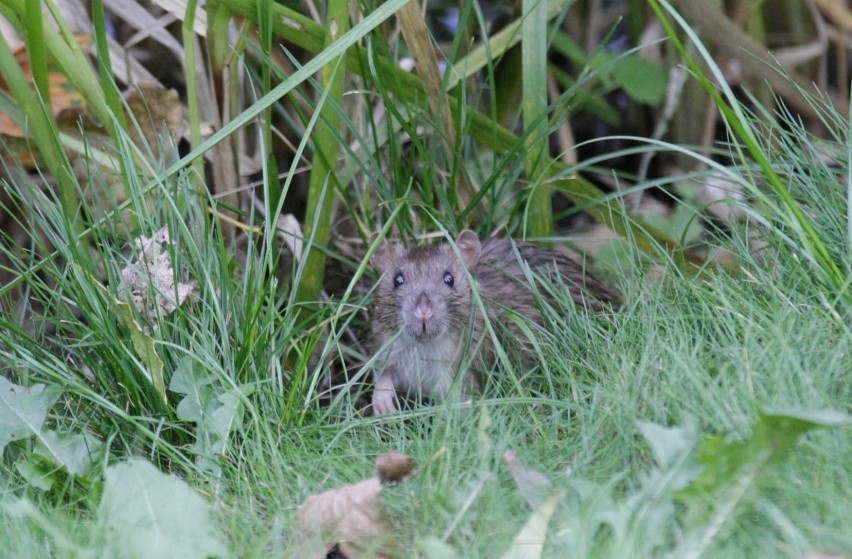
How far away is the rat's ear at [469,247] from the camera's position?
13.5 ft

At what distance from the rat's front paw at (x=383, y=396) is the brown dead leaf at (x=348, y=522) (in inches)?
43.8

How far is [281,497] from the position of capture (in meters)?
2.82

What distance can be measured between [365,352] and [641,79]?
2.23 m

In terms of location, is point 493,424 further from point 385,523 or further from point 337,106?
point 337,106

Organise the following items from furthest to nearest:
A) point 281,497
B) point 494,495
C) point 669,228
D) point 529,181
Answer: point 669,228 < point 529,181 < point 281,497 < point 494,495

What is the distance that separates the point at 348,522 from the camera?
8.24 feet

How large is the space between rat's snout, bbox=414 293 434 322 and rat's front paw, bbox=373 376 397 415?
26 centimetres

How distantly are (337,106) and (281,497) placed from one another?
1461mm

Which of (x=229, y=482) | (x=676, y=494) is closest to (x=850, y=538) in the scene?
(x=676, y=494)

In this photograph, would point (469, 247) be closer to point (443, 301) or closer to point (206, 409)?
point (443, 301)

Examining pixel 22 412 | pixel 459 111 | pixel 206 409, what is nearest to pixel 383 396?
pixel 206 409

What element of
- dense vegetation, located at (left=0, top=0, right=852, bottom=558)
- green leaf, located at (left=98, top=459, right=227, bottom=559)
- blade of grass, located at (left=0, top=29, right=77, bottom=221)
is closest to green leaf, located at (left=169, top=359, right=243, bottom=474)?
dense vegetation, located at (left=0, top=0, right=852, bottom=558)

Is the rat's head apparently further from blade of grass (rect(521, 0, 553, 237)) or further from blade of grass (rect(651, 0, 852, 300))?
blade of grass (rect(651, 0, 852, 300))

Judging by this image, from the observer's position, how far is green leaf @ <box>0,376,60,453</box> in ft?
10.0
